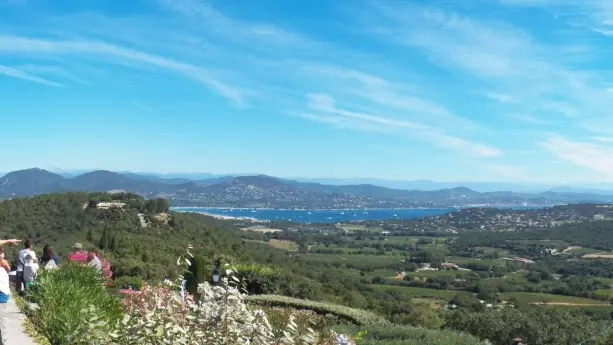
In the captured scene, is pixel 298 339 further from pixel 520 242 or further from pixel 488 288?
pixel 520 242

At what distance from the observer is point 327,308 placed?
13750 millimetres

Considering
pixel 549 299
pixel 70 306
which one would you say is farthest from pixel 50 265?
pixel 549 299

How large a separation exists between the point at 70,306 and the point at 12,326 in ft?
3.22

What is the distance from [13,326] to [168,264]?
1090 inches

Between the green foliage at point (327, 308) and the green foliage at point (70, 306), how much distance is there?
17.7 ft

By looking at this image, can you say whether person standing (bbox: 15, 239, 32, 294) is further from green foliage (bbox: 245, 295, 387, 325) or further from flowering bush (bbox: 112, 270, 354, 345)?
flowering bush (bbox: 112, 270, 354, 345)

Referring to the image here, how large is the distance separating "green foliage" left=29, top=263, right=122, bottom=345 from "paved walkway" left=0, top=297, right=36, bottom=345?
205mm

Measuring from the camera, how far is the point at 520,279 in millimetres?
76000

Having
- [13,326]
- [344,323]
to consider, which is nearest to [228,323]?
[13,326]

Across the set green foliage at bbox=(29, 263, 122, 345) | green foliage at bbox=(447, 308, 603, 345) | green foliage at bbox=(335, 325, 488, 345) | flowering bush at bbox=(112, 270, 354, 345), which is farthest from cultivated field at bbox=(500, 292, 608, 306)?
flowering bush at bbox=(112, 270, 354, 345)

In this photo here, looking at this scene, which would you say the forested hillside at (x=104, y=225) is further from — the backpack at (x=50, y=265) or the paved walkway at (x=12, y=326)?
the paved walkway at (x=12, y=326)

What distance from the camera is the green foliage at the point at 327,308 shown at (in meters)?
12.8

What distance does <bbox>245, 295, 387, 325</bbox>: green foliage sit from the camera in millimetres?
12750

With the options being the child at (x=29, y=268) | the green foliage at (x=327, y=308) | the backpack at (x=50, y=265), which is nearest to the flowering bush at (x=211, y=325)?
the backpack at (x=50, y=265)
